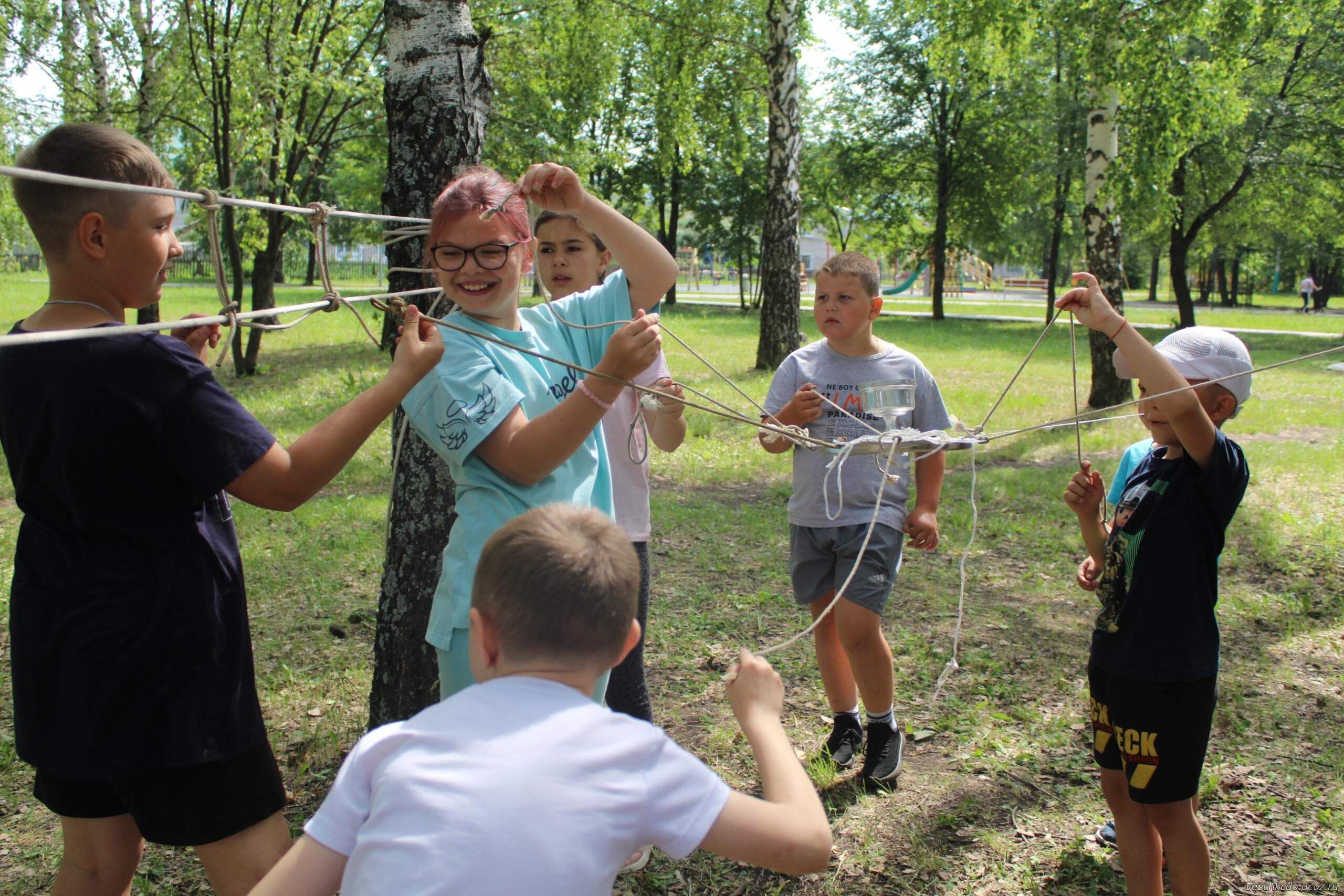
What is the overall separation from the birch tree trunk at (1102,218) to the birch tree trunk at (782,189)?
10.7 ft

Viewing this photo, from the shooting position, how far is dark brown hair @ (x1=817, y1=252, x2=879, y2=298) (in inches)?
128

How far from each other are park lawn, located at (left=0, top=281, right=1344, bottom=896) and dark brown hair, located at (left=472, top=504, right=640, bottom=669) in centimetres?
166

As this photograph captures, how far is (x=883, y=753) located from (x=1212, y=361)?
1608 millimetres

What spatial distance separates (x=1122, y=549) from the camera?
249cm

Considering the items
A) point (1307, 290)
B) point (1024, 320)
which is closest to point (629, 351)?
point (1024, 320)

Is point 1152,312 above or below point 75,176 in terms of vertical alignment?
above

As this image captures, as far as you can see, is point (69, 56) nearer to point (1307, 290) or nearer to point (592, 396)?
point (592, 396)

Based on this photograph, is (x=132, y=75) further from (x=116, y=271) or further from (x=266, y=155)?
(x=116, y=271)

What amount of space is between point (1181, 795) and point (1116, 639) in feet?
1.23

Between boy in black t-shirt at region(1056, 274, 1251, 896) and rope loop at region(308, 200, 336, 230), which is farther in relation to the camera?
boy in black t-shirt at region(1056, 274, 1251, 896)

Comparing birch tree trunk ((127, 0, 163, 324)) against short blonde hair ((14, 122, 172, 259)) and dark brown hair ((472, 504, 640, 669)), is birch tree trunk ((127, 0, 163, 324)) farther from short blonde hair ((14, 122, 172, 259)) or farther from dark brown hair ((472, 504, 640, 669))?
dark brown hair ((472, 504, 640, 669))

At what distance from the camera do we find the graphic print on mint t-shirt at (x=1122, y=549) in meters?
2.43

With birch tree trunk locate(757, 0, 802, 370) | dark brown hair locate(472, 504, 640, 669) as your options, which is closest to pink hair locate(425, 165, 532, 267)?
dark brown hair locate(472, 504, 640, 669)

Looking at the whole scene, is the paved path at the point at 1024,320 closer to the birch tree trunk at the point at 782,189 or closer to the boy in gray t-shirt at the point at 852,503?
the birch tree trunk at the point at 782,189
